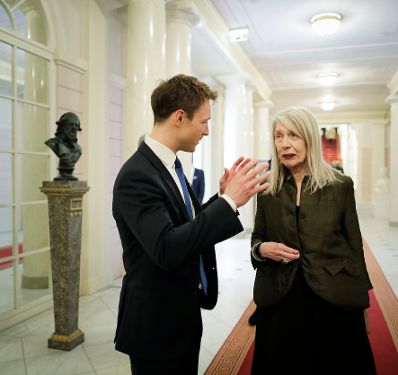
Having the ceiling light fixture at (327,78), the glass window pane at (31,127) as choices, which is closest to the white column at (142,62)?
the glass window pane at (31,127)

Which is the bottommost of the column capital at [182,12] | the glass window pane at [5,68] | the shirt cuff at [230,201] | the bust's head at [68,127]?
the shirt cuff at [230,201]

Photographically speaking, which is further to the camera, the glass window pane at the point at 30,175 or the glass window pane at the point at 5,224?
the glass window pane at the point at 30,175

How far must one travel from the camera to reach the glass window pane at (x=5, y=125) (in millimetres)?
3533

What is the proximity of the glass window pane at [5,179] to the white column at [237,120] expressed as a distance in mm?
6094

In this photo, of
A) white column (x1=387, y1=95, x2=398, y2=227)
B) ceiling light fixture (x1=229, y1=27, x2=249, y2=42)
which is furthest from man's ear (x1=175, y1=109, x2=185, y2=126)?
white column (x1=387, y1=95, x2=398, y2=227)

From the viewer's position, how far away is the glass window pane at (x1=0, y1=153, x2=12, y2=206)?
3.53m

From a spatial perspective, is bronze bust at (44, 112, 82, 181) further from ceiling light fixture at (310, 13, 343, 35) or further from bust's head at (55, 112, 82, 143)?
ceiling light fixture at (310, 13, 343, 35)

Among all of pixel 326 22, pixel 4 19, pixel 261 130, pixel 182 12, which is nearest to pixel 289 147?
pixel 4 19

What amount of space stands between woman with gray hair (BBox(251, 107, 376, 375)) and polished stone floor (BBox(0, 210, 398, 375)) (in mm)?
1175

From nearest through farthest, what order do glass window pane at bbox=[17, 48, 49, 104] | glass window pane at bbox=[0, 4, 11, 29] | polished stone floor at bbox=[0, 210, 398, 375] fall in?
polished stone floor at bbox=[0, 210, 398, 375] < glass window pane at bbox=[0, 4, 11, 29] < glass window pane at bbox=[17, 48, 49, 104]

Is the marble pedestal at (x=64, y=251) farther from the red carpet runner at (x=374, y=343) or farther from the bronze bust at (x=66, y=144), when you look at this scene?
the red carpet runner at (x=374, y=343)

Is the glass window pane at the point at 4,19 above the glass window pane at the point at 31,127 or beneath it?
above

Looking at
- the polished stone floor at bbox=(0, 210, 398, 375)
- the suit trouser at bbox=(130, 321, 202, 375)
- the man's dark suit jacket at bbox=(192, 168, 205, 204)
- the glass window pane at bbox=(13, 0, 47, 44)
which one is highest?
the glass window pane at bbox=(13, 0, 47, 44)

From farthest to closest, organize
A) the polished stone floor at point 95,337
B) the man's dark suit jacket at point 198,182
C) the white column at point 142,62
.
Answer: the white column at point 142,62 < the man's dark suit jacket at point 198,182 < the polished stone floor at point 95,337
